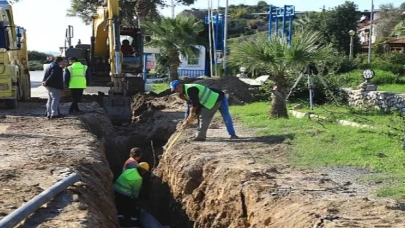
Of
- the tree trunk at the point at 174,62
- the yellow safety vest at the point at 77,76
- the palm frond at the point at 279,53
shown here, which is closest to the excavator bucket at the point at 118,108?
the yellow safety vest at the point at 77,76

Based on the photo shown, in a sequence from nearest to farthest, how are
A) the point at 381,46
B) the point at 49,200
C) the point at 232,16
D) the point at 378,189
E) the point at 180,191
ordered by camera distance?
1. the point at 49,200
2. the point at 378,189
3. the point at 180,191
4. the point at 381,46
5. the point at 232,16

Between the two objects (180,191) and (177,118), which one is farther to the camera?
(177,118)

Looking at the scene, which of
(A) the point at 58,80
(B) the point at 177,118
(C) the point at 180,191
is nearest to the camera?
(C) the point at 180,191

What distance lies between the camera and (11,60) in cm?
2059

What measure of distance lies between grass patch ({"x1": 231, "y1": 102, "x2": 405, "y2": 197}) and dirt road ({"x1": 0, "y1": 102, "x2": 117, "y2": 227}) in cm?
344

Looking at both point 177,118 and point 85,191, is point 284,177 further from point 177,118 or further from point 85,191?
point 177,118

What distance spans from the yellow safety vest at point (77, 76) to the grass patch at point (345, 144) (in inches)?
186

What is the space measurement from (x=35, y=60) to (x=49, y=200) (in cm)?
6311

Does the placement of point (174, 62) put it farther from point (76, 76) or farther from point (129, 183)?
point (129, 183)

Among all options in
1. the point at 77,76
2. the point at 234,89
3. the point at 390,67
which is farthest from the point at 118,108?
the point at 390,67

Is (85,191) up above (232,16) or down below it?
below

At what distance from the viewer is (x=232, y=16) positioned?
294 feet

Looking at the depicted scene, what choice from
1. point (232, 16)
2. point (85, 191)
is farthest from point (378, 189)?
point (232, 16)

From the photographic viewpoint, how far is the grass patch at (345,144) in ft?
33.2
